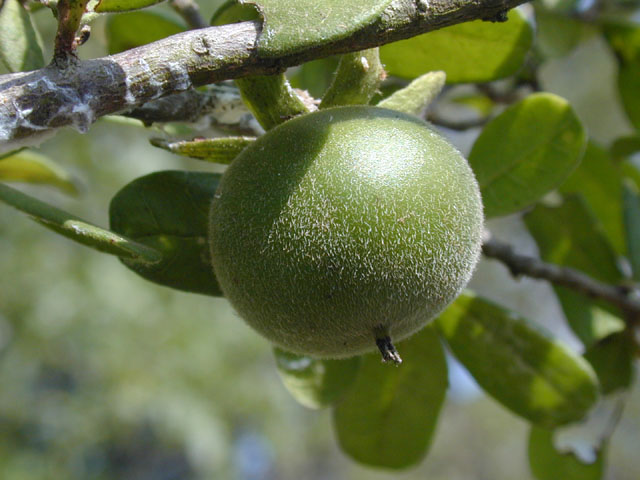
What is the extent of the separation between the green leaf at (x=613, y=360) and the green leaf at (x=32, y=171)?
69.4 inches

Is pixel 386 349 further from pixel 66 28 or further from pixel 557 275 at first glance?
pixel 557 275

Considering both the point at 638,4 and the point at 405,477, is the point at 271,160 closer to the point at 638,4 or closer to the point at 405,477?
the point at 638,4

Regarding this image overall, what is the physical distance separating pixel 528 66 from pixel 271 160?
1.51m

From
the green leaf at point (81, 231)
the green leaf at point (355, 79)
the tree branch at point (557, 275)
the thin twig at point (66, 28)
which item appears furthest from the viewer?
the tree branch at point (557, 275)

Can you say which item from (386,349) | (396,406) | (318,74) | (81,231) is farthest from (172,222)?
(396,406)

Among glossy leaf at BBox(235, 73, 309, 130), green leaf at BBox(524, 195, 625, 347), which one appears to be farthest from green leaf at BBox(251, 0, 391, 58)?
green leaf at BBox(524, 195, 625, 347)

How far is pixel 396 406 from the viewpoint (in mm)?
1776

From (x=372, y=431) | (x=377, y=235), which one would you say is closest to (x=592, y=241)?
(x=372, y=431)

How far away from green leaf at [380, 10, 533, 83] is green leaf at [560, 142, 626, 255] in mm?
831

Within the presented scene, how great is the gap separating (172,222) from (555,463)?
1496 millimetres

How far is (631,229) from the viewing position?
2.03 metres

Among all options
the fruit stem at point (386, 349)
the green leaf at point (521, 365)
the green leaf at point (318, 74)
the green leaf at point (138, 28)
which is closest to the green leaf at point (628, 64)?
the green leaf at point (521, 365)

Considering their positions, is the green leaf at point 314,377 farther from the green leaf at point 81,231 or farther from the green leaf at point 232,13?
the green leaf at point 232,13

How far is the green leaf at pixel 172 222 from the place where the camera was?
125 centimetres
